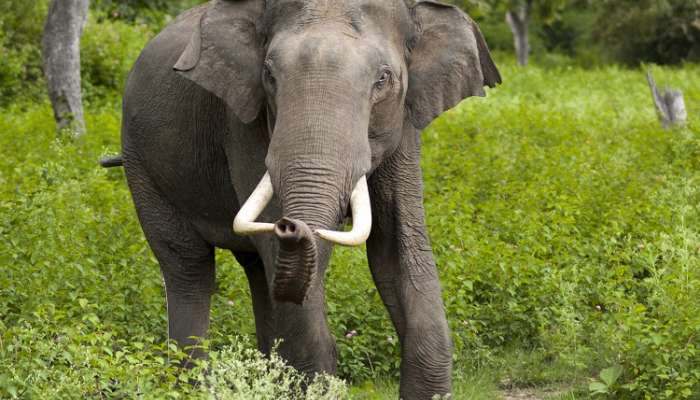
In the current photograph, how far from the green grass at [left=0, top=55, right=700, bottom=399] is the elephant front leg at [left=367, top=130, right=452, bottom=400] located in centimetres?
35

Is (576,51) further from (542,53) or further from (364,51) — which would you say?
(364,51)

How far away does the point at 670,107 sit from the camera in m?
15.3

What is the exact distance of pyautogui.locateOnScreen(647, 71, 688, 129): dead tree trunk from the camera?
15047mm

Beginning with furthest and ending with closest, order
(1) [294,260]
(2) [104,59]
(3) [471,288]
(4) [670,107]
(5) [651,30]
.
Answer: (5) [651,30], (2) [104,59], (4) [670,107], (3) [471,288], (1) [294,260]

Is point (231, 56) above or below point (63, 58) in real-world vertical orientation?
above

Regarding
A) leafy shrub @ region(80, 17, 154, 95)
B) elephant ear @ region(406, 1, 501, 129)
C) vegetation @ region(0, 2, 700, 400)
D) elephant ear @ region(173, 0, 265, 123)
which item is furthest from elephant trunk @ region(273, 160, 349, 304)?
leafy shrub @ region(80, 17, 154, 95)

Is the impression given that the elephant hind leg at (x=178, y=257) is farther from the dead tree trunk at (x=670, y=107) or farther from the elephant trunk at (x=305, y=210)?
the dead tree trunk at (x=670, y=107)

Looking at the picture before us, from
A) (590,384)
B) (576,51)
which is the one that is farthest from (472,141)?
(576,51)

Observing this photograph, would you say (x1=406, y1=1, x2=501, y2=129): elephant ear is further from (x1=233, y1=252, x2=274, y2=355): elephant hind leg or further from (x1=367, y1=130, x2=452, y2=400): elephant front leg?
(x1=233, y1=252, x2=274, y2=355): elephant hind leg

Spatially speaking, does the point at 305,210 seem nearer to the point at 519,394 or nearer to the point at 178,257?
the point at 178,257

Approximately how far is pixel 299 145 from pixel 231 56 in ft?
3.01

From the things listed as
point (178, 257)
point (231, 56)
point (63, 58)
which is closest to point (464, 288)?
point (178, 257)

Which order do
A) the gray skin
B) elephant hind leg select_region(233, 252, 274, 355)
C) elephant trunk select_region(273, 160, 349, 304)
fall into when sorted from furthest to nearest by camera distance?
1. elephant hind leg select_region(233, 252, 274, 355)
2. the gray skin
3. elephant trunk select_region(273, 160, 349, 304)

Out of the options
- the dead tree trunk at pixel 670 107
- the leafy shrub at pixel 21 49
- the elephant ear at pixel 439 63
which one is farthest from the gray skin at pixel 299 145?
the leafy shrub at pixel 21 49
